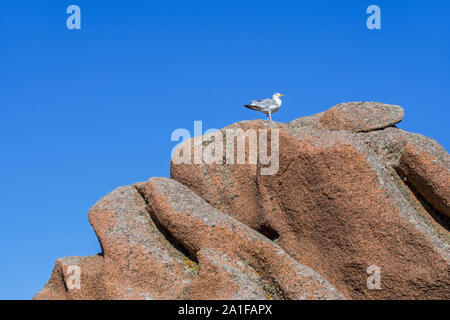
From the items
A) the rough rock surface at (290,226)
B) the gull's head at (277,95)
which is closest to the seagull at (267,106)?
the gull's head at (277,95)

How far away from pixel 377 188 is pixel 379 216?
2.36 ft

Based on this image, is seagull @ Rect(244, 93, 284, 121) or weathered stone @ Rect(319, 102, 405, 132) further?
seagull @ Rect(244, 93, 284, 121)

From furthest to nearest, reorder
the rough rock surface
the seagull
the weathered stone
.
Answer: the seagull < the weathered stone < the rough rock surface

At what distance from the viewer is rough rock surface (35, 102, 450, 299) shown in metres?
13.5

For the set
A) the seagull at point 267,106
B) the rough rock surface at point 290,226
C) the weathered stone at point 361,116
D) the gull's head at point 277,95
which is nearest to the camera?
the rough rock surface at point 290,226

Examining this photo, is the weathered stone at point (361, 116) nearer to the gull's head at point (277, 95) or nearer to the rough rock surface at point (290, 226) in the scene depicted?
the rough rock surface at point (290, 226)

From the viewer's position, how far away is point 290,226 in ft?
51.0

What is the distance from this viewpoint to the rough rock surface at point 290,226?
13523 millimetres

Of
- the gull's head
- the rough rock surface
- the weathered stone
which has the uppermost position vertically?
the gull's head

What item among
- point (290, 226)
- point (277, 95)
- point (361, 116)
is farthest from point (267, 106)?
point (290, 226)

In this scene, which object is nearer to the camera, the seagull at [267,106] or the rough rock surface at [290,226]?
the rough rock surface at [290,226]

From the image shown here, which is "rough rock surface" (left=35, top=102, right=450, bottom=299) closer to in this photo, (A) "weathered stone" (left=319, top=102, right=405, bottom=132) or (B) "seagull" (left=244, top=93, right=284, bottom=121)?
(A) "weathered stone" (left=319, top=102, right=405, bottom=132)

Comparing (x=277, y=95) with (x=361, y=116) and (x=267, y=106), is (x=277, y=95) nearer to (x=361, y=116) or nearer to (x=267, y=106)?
(x=267, y=106)

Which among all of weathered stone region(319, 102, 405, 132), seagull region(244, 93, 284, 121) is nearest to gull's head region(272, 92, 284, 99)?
seagull region(244, 93, 284, 121)
